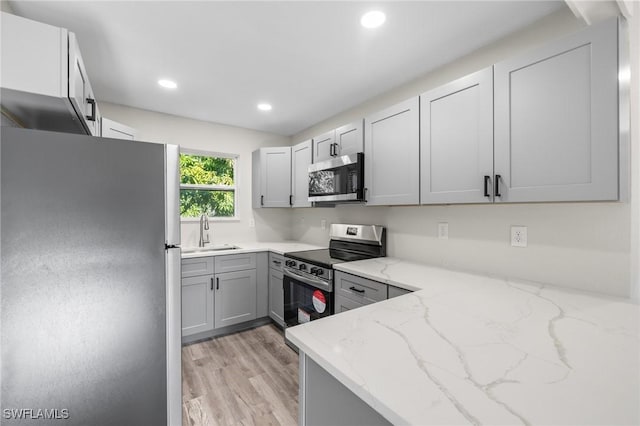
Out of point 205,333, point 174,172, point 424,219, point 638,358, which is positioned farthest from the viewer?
point 205,333

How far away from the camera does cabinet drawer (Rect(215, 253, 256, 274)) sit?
9.43 ft

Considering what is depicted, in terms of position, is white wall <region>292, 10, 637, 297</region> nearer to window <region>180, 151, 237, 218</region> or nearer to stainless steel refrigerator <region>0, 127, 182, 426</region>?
stainless steel refrigerator <region>0, 127, 182, 426</region>

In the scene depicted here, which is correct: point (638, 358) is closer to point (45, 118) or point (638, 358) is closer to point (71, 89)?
point (71, 89)

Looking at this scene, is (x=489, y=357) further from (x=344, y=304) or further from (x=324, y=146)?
(x=324, y=146)

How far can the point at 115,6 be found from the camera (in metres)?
1.50

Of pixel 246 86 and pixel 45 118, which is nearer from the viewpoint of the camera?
pixel 45 118

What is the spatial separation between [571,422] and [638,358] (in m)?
0.47

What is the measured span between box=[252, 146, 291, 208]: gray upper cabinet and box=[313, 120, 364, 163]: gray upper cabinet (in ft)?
2.00

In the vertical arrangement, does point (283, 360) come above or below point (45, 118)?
below

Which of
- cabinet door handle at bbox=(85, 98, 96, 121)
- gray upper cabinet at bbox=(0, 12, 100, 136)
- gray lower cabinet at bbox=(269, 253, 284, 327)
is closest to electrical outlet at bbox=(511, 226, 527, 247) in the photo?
gray lower cabinet at bbox=(269, 253, 284, 327)

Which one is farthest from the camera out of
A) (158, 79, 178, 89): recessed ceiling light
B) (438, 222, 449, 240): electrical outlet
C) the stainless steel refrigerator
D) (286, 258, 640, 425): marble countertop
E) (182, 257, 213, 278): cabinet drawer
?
(182, 257, 213, 278): cabinet drawer

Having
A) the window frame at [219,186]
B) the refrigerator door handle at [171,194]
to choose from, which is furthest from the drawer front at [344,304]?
the window frame at [219,186]

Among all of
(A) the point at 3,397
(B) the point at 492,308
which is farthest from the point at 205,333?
(B) the point at 492,308

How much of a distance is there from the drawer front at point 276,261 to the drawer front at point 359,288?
3.24 feet
